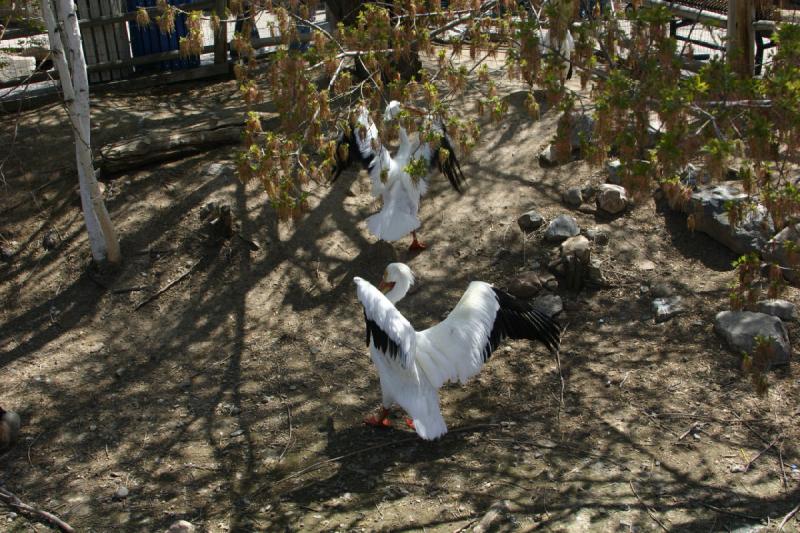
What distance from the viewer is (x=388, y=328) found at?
17.3 feet

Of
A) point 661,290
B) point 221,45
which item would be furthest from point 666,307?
point 221,45

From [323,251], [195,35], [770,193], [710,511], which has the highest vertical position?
[195,35]

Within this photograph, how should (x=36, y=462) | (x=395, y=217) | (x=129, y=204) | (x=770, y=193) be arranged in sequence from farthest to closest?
(x=129, y=204) < (x=395, y=217) < (x=36, y=462) < (x=770, y=193)

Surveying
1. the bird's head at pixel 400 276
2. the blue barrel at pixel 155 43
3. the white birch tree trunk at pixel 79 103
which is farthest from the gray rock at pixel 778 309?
the blue barrel at pixel 155 43

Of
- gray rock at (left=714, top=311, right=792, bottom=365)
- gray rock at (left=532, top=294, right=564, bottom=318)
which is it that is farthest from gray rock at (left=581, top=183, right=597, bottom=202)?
gray rock at (left=714, top=311, right=792, bottom=365)

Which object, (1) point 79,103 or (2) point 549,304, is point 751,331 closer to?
(2) point 549,304

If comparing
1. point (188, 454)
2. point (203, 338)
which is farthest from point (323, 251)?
point (188, 454)

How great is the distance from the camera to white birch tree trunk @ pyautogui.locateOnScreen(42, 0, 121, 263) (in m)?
6.70

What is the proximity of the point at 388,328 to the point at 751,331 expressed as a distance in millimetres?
2842

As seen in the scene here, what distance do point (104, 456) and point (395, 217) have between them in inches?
124

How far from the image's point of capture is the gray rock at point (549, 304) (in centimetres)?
689

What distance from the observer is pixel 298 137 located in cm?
582

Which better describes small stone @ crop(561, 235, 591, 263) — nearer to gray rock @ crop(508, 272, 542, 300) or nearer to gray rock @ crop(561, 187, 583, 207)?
gray rock @ crop(508, 272, 542, 300)

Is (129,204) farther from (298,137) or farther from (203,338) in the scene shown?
(298,137)
